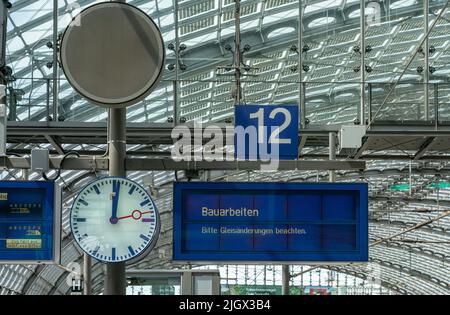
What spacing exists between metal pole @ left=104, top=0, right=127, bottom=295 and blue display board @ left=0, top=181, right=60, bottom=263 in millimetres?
742

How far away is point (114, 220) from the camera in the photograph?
15.4 ft

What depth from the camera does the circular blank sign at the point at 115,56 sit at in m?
4.22

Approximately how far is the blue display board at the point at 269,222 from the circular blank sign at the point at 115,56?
1411mm

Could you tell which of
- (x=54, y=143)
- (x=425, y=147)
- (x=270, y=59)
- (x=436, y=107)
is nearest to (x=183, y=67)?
(x=270, y=59)

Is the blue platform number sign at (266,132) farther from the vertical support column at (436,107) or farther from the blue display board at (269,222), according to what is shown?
the vertical support column at (436,107)

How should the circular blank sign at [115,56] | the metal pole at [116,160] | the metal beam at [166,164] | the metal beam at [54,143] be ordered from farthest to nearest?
the metal beam at [54,143], the metal beam at [166,164], the metal pole at [116,160], the circular blank sign at [115,56]

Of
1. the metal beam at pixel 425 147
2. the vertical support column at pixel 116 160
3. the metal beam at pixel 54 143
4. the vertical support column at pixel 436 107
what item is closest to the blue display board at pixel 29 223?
the vertical support column at pixel 116 160

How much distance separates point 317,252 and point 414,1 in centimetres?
1576

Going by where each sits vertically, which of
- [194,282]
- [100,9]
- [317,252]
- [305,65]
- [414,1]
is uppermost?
[414,1]

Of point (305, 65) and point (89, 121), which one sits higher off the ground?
point (305, 65)

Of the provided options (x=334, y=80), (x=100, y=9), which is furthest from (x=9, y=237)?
(x=334, y=80)

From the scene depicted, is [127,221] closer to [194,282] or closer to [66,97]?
[194,282]

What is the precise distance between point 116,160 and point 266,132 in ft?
5.29
